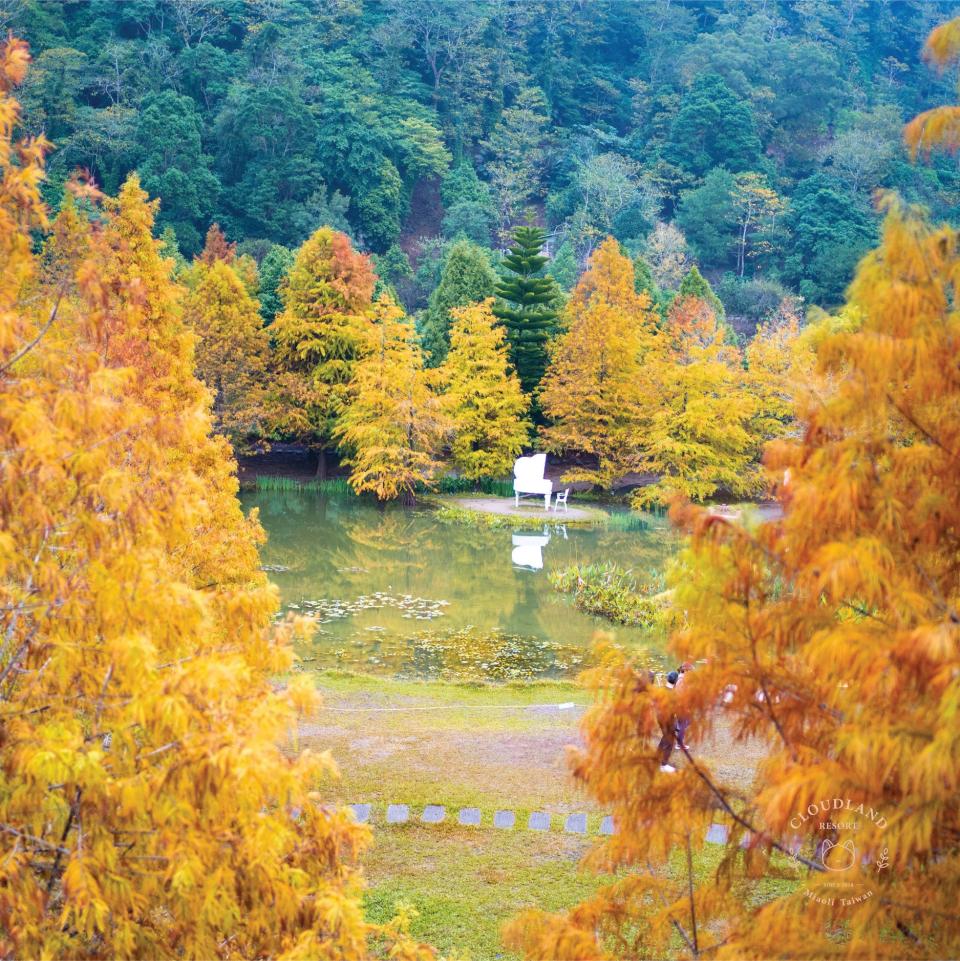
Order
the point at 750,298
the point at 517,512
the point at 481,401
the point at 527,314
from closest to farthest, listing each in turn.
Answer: the point at 517,512 < the point at 481,401 < the point at 527,314 < the point at 750,298

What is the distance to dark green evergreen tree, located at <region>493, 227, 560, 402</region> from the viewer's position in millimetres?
24969

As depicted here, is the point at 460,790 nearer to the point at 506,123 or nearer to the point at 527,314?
the point at 527,314

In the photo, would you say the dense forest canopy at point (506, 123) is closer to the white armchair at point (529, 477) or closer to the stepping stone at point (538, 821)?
the white armchair at point (529, 477)

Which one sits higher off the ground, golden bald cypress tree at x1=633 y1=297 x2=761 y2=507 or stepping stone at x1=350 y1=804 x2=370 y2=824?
stepping stone at x1=350 y1=804 x2=370 y2=824

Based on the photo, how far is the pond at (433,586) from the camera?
37.5 ft

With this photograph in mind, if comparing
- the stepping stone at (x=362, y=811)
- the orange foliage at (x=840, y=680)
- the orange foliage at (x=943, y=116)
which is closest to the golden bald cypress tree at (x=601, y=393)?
the stepping stone at (x=362, y=811)

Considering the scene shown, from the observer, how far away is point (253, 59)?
148 feet

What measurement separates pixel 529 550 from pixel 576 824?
11470 mm

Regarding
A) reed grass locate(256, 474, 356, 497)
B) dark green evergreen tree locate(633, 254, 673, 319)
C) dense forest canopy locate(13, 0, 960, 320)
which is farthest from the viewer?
dense forest canopy locate(13, 0, 960, 320)

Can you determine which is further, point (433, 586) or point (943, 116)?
point (433, 586)

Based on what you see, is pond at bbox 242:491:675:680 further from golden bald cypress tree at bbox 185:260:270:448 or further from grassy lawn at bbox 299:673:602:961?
golden bald cypress tree at bbox 185:260:270:448

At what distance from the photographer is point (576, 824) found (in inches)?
242

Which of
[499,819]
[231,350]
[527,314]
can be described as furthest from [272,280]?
[499,819]

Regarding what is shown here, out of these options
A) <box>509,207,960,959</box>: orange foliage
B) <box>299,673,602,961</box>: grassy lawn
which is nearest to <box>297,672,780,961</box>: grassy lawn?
<box>299,673,602,961</box>: grassy lawn
